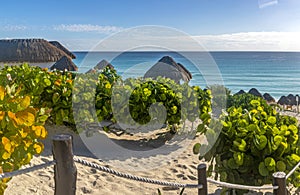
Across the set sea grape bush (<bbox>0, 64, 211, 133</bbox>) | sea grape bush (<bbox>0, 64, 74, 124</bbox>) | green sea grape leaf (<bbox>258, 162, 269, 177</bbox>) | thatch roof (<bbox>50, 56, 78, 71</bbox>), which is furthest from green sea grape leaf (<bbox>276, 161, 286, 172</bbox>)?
thatch roof (<bbox>50, 56, 78, 71</bbox>)

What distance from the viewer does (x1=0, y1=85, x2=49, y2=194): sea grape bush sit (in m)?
2.05

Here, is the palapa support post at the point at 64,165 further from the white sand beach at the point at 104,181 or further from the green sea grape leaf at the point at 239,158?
the white sand beach at the point at 104,181

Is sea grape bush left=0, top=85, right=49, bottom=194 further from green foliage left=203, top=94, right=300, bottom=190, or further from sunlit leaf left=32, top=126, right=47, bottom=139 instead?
green foliage left=203, top=94, right=300, bottom=190

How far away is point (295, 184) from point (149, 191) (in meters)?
1.50

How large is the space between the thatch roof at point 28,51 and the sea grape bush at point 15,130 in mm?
17391

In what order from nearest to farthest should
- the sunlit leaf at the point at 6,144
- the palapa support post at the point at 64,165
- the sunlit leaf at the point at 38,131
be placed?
the palapa support post at the point at 64,165 → the sunlit leaf at the point at 6,144 → the sunlit leaf at the point at 38,131

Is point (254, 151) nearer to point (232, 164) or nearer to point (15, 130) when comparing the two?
point (232, 164)

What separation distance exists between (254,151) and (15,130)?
70.5 inches

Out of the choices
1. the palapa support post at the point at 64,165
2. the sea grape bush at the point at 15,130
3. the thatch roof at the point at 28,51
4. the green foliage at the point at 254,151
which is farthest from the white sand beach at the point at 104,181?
the thatch roof at the point at 28,51

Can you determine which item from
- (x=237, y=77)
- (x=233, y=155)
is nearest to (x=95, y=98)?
(x=233, y=155)

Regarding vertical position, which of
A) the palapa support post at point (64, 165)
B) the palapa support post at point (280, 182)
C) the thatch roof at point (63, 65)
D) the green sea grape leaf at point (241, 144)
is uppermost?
the thatch roof at point (63, 65)

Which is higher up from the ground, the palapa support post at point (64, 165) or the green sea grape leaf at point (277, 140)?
the palapa support post at point (64, 165)

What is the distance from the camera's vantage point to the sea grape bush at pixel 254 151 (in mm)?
2852

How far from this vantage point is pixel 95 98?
536 centimetres
